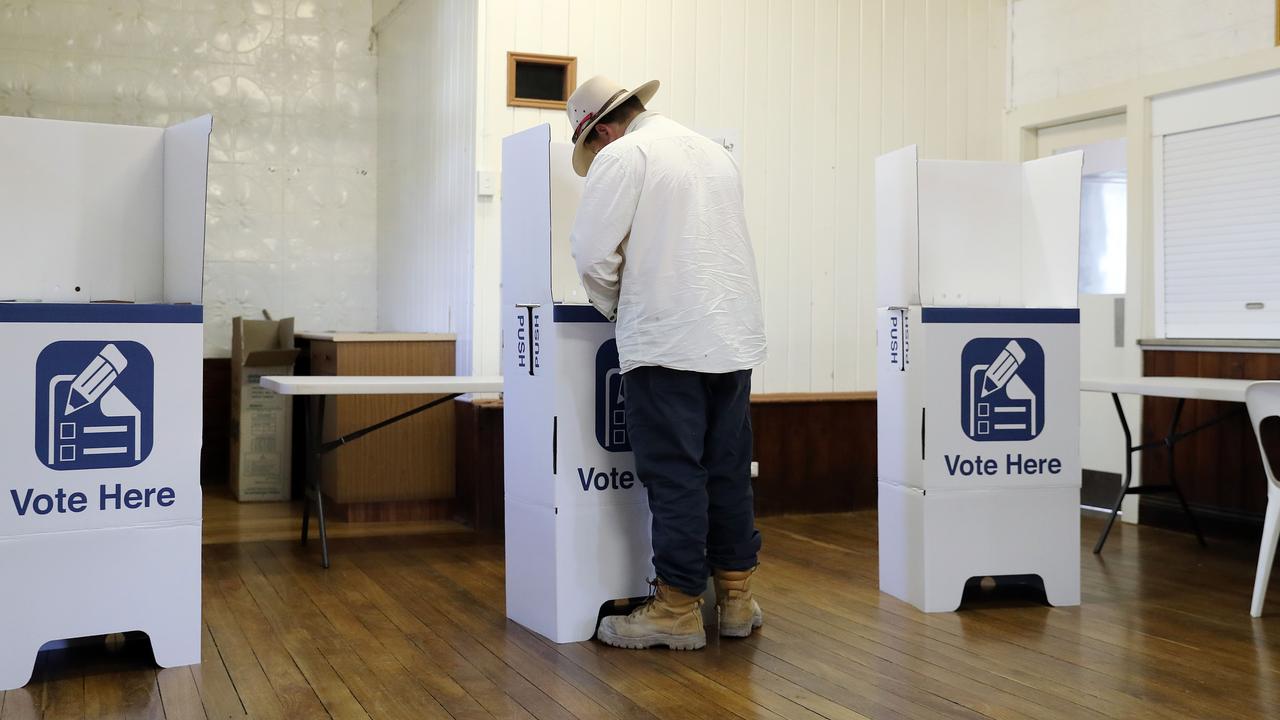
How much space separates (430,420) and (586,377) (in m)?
2.29

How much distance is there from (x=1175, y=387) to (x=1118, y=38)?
2.28m

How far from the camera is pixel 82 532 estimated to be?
2.92 m

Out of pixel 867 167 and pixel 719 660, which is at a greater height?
pixel 867 167

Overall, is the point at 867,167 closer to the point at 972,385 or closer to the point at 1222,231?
the point at 1222,231

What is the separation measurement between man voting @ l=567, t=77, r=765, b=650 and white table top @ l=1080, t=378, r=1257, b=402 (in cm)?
171

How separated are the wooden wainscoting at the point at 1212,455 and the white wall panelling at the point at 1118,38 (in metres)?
1.35

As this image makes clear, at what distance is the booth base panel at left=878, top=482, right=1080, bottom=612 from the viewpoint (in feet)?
12.1

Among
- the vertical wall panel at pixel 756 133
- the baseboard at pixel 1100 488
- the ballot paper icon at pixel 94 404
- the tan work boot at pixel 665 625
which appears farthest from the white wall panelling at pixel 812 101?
the ballot paper icon at pixel 94 404

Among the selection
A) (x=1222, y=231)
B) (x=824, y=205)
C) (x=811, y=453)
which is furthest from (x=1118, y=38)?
(x=811, y=453)

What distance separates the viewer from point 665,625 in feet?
10.6

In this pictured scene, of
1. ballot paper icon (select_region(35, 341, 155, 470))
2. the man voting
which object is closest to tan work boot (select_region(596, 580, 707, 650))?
the man voting

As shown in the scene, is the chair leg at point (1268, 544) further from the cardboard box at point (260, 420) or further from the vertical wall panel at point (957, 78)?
the cardboard box at point (260, 420)

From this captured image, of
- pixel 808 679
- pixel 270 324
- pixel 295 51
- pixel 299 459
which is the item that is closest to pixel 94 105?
pixel 295 51

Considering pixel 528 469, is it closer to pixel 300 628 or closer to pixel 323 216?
pixel 300 628
